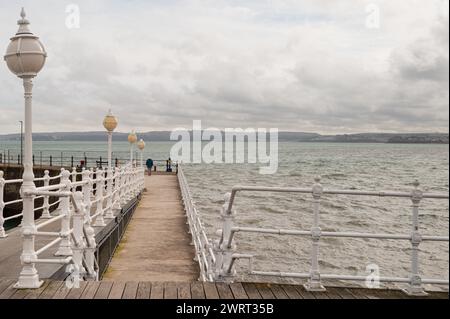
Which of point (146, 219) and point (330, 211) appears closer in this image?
point (146, 219)

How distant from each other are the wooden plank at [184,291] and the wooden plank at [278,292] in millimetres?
974

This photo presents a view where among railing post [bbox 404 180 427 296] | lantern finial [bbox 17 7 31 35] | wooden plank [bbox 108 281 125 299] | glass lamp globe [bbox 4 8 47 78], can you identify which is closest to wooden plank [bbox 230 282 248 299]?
wooden plank [bbox 108 281 125 299]

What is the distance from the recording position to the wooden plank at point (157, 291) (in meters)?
5.27

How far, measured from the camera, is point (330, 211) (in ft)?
103

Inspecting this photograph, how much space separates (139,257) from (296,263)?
827 centimetres

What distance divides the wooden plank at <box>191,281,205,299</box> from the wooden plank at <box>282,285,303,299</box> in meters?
0.98

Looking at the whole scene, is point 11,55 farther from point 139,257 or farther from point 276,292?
point 139,257

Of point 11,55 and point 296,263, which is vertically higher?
point 11,55

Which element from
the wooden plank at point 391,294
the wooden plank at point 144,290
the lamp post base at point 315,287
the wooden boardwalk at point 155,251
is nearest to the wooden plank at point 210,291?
the wooden plank at point 144,290

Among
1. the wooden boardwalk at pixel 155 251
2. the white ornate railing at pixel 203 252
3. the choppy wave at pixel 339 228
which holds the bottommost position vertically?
the choppy wave at pixel 339 228

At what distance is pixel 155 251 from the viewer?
11555 mm

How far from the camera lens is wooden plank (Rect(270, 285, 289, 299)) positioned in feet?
17.5

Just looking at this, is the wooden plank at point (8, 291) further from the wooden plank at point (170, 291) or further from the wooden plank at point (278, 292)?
the wooden plank at point (278, 292)
